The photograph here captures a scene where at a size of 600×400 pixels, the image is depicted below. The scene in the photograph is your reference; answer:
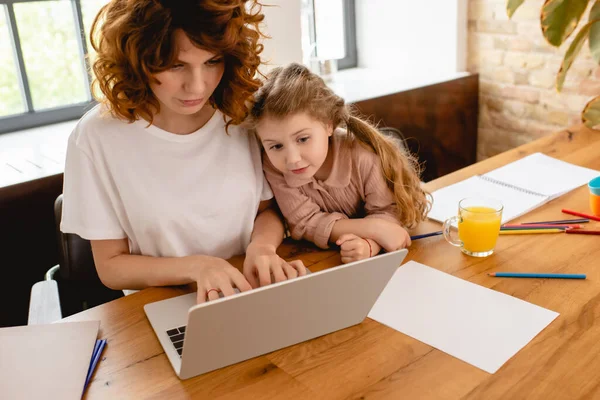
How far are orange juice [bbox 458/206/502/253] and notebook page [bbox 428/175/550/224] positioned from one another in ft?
0.51

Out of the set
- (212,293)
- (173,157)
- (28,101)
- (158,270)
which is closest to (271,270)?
(212,293)

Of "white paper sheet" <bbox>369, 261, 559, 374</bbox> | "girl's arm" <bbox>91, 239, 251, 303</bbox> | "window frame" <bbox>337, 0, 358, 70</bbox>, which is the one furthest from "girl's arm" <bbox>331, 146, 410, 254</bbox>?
"window frame" <bbox>337, 0, 358, 70</bbox>

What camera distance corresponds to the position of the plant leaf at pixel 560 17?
1.87m

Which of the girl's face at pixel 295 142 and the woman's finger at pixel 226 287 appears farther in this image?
the girl's face at pixel 295 142

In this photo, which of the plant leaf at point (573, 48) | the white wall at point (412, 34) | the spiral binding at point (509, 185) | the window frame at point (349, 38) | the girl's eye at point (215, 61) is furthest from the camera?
the window frame at point (349, 38)

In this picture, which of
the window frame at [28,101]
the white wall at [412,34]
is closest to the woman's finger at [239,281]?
the window frame at [28,101]

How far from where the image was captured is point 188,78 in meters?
1.16

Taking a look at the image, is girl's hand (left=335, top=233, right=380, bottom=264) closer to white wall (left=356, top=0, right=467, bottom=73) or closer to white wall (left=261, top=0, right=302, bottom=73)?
white wall (left=261, top=0, right=302, bottom=73)

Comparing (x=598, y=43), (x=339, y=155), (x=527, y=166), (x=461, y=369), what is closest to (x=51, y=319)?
(x=339, y=155)

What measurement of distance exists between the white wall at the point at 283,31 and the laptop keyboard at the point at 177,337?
4.68 ft

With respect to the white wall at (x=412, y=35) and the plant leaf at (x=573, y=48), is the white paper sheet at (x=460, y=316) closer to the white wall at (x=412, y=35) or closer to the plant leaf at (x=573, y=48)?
the plant leaf at (x=573, y=48)

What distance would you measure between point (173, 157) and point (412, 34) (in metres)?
1.99

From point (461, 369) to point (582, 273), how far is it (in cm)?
42

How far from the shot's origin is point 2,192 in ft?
5.66
